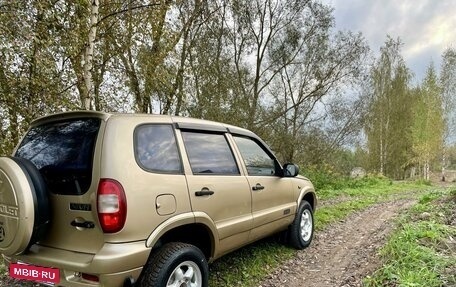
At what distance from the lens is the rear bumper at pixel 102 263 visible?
2422 millimetres

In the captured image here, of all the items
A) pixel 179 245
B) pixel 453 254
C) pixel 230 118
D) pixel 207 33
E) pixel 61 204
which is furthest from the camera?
pixel 207 33

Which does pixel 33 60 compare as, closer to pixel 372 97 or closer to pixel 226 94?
pixel 226 94

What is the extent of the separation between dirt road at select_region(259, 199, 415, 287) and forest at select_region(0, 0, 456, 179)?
15.5 feet

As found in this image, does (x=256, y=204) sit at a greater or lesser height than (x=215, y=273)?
greater

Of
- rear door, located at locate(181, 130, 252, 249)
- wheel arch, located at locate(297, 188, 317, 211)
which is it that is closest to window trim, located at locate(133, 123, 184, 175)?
rear door, located at locate(181, 130, 252, 249)

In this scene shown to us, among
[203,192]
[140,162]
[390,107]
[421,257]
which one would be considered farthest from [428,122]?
[140,162]

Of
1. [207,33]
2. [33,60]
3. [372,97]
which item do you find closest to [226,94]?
[207,33]

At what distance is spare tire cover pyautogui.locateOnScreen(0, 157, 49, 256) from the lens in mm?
2494

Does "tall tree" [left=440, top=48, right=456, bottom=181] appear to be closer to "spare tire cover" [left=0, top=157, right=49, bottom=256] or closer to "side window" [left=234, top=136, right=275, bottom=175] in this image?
"side window" [left=234, top=136, right=275, bottom=175]

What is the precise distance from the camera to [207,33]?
15.1 m

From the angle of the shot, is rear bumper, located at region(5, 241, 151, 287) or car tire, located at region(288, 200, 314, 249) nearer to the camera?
rear bumper, located at region(5, 241, 151, 287)

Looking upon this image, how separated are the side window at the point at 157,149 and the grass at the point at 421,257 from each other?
2457 mm

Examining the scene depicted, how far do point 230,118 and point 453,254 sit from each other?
10311 millimetres

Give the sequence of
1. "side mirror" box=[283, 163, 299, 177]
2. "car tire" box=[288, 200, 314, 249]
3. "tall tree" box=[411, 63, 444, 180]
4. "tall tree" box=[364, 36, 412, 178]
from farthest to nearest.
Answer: "tall tree" box=[364, 36, 412, 178] < "tall tree" box=[411, 63, 444, 180] < "car tire" box=[288, 200, 314, 249] < "side mirror" box=[283, 163, 299, 177]
